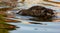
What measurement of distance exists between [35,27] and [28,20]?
0.45 m

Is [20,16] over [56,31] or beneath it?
over

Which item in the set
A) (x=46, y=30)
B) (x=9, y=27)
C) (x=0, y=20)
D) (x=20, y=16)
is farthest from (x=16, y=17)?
(x=46, y=30)

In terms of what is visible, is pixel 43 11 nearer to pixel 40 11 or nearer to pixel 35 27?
pixel 40 11

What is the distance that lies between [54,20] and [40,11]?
→ 365mm

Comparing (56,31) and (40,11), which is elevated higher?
(40,11)

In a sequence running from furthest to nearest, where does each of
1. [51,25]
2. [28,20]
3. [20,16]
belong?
[20,16] → [28,20] → [51,25]

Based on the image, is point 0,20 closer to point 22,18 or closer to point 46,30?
point 22,18

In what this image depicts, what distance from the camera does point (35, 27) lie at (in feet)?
11.1

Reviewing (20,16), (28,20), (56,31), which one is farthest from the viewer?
(20,16)

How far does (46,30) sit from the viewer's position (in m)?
3.24

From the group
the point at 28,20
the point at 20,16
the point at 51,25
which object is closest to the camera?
the point at 51,25

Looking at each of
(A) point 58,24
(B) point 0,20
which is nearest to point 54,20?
(A) point 58,24

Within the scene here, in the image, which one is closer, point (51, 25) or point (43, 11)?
point (51, 25)

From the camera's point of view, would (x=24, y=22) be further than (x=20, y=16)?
No
